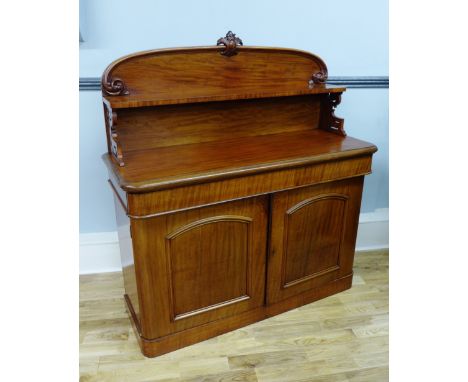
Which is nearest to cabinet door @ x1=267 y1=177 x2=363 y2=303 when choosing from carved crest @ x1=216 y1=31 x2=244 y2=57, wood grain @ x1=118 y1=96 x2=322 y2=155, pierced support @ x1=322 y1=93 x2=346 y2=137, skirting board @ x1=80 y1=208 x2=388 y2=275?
pierced support @ x1=322 y1=93 x2=346 y2=137

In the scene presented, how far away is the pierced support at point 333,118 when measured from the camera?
1873 millimetres

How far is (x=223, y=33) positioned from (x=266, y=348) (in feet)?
4.77

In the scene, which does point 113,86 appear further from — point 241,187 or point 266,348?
point 266,348

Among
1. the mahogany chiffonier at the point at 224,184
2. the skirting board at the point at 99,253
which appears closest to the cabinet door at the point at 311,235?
the mahogany chiffonier at the point at 224,184

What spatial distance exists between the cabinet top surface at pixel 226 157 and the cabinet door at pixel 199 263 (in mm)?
149

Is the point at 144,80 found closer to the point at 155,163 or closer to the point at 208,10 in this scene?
the point at 155,163

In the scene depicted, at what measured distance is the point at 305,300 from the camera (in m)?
1.93

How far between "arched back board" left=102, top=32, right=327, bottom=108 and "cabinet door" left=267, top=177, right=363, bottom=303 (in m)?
0.47

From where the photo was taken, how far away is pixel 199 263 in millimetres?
1547

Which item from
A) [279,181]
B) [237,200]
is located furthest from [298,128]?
[237,200]

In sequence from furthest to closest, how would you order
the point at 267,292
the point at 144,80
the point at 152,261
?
the point at 267,292 < the point at 144,80 < the point at 152,261

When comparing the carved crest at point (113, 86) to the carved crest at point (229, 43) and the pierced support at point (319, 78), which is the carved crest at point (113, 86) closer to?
the carved crest at point (229, 43)

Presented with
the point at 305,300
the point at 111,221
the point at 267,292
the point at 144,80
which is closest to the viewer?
the point at 144,80

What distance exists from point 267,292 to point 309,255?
26 cm
